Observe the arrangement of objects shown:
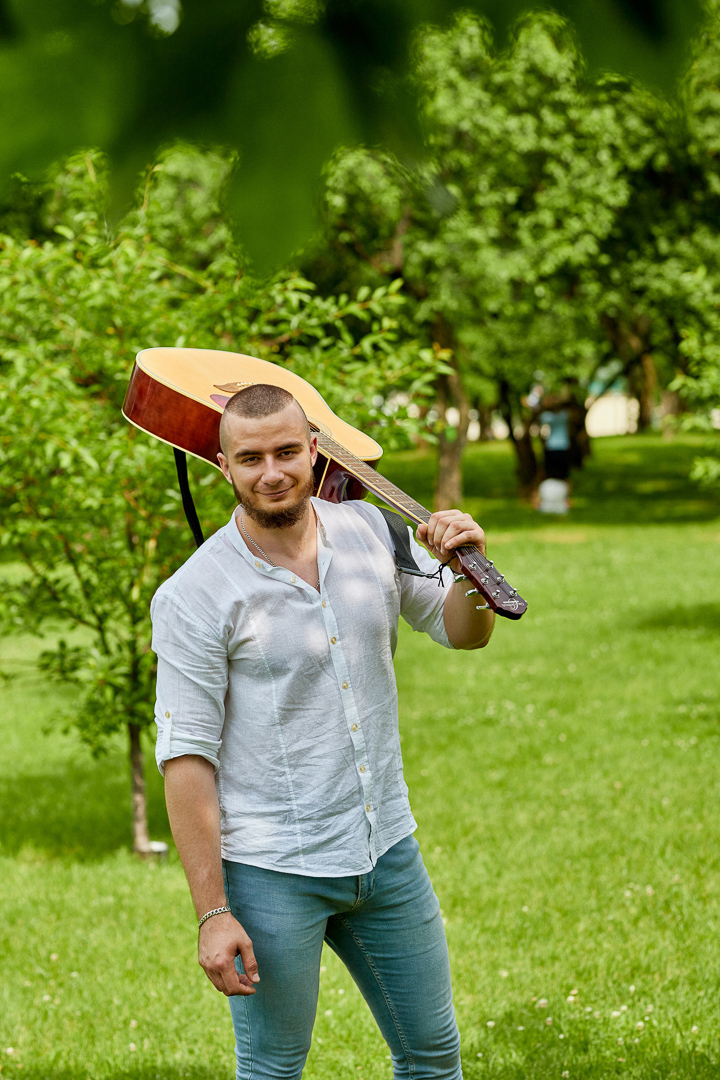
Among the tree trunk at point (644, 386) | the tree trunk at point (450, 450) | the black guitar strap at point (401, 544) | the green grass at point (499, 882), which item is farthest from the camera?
the tree trunk at point (644, 386)

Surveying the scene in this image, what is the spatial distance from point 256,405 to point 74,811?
5.22 metres

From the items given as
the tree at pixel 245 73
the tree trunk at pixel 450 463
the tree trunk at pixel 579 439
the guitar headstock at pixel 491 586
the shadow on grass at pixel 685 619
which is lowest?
the shadow on grass at pixel 685 619

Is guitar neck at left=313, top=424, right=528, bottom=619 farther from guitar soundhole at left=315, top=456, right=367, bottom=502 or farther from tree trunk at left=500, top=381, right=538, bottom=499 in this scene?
tree trunk at left=500, top=381, right=538, bottom=499

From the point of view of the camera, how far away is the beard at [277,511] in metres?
2.24

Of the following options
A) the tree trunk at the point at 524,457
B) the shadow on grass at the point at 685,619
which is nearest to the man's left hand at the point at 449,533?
the shadow on grass at the point at 685,619

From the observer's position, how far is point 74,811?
6.85 m

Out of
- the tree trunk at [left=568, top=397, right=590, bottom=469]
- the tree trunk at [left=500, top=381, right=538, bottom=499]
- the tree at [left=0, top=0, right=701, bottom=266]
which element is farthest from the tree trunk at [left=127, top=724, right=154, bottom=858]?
the tree trunk at [left=568, top=397, right=590, bottom=469]

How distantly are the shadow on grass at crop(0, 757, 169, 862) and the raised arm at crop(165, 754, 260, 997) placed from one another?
409 centimetres

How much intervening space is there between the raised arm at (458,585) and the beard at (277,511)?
0.83 ft

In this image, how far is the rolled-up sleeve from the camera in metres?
2.18

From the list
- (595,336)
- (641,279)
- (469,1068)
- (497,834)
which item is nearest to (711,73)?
(469,1068)

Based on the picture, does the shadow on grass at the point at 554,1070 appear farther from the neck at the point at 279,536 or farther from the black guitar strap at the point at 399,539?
the neck at the point at 279,536

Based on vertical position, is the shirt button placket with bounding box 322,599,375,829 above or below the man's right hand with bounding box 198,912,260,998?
above

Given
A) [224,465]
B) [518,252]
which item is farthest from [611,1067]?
[518,252]
